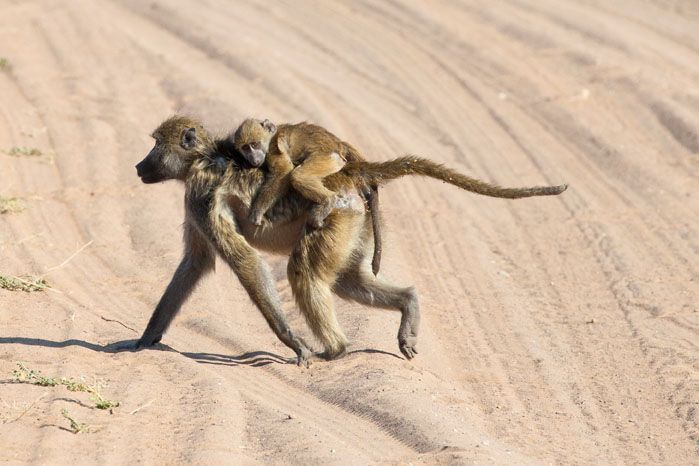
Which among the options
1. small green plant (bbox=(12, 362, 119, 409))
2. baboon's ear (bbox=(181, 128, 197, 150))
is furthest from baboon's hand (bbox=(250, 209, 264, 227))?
small green plant (bbox=(12, 362, 119, 409))

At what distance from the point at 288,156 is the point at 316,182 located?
0.38 meters

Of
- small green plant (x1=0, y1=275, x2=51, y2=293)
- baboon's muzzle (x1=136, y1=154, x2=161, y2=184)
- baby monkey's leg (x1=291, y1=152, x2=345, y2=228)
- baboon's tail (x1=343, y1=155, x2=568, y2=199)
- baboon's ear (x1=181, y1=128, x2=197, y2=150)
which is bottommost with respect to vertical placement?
small green plant (x1=0, y1=275, x2=51, y2=293)

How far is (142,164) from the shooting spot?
812 centimetres

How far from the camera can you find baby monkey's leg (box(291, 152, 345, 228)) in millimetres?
7320

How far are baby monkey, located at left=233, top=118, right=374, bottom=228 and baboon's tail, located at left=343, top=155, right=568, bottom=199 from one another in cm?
11

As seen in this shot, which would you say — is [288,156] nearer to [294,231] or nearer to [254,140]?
[254,140]

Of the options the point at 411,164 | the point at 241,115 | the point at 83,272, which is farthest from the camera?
the point at 241,115

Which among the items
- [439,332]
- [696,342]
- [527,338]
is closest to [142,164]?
[439,332]

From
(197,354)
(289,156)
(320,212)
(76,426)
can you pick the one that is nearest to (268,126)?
(289,156)

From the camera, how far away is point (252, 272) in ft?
24.5

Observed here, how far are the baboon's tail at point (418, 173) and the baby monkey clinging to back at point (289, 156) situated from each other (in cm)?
10

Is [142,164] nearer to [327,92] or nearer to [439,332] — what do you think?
[439,332]

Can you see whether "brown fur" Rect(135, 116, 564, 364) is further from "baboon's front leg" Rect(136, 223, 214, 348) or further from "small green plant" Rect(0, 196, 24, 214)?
"small green plant" Rect(0, 196, 24, 214)

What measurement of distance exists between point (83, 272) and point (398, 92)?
21.5ft
